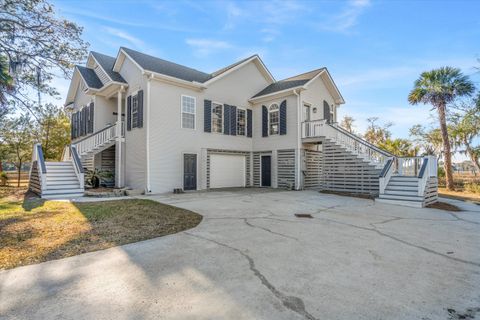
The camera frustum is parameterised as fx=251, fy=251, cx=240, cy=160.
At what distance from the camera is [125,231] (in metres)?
5.45

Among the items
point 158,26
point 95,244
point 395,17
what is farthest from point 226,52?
point 95,244

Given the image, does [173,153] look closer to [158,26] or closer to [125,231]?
[158,26]

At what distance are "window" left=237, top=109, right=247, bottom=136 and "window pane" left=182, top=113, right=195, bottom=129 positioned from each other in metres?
3.21

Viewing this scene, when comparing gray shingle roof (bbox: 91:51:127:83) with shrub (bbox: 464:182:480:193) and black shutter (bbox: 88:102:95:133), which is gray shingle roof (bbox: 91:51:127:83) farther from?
shrub (bbox: 464:182:480:193)

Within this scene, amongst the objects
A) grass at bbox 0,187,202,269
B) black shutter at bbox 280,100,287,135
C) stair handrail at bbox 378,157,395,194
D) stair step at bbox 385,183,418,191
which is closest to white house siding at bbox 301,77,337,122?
black shutter at bbox 280,100,287,135

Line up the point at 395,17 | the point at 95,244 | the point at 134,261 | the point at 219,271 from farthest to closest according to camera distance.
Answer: the point at 395,17
the point at 95,244
the point at 134,261
the point at 219,271

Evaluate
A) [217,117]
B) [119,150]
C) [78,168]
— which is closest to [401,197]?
[217,117]

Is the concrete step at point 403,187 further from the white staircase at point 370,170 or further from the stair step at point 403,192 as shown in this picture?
the stair step at point 403,192

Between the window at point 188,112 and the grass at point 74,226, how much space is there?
18.9 feet

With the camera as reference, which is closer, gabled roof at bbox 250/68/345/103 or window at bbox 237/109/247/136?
gabled roof at bbox 250/68/345/103

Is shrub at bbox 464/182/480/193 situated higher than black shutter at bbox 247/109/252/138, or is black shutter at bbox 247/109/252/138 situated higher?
black shutter at bbox 247/109/252/138

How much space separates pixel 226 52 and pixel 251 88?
11.4 feet

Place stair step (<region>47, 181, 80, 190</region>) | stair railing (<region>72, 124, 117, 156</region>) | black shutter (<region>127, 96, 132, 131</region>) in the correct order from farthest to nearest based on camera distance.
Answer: black shutter (<region>127, 96, 132, 131</region>), stair railing (<region>72, 124, 117, 156</region>), stair step (<region>47, 181, 80, 190</region>)

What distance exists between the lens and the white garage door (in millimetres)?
14532
